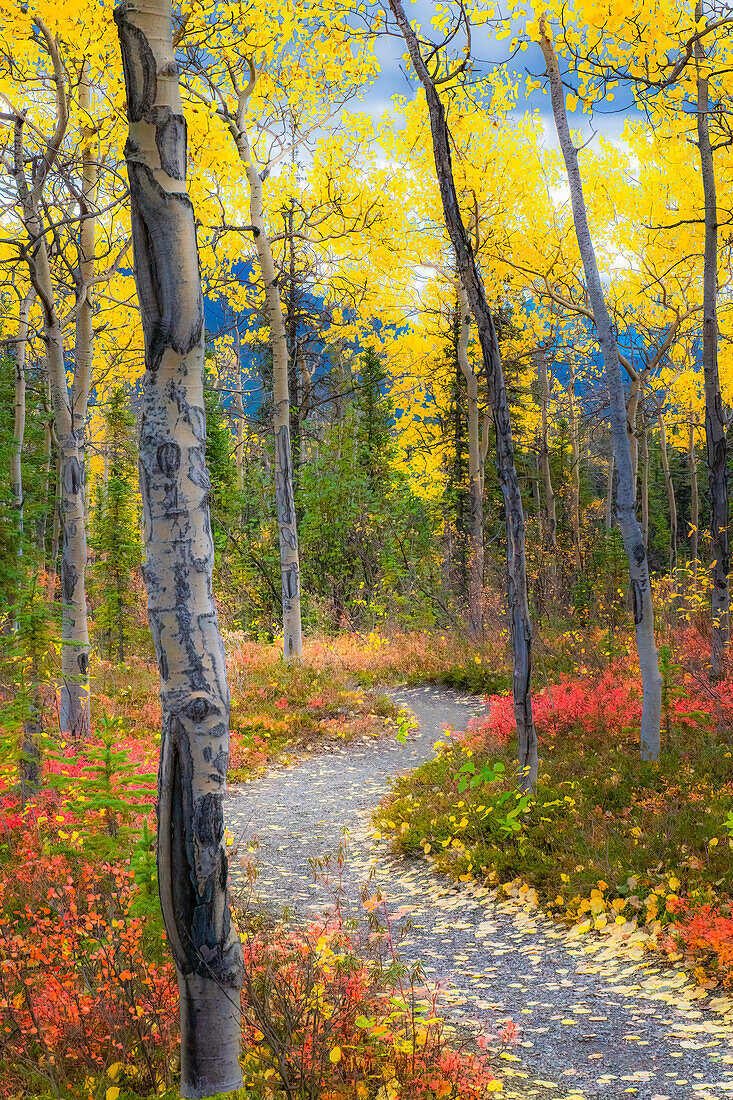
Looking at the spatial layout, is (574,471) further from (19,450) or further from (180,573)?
(180,573)

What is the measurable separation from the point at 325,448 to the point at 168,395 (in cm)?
1532

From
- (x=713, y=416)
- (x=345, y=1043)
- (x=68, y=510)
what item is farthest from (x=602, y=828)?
(x=68, y=510)

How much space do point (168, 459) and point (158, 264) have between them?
659 millimetres

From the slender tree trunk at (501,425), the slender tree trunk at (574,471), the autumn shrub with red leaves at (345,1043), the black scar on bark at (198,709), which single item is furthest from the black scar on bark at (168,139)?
the slender tree trunk at (574,471)

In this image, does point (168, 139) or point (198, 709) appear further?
point (168, 139)

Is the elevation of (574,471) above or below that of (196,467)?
above

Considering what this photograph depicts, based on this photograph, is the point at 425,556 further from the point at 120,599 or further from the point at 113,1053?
the point at 113,1053

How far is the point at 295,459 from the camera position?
62.6 feet

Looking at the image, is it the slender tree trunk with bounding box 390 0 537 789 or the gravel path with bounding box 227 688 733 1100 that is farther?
the slender tree trunk with bounding box 390 0 537 789

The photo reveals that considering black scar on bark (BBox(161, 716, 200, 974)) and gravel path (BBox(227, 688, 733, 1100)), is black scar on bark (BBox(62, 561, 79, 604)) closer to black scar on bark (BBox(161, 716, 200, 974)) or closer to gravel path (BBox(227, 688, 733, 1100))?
gravel path (BBox(227, 688, 733, 1100))

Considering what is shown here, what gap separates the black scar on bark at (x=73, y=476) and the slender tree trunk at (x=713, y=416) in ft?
22.4

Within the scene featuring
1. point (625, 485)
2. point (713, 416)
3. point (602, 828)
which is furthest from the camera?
point (713, 416)

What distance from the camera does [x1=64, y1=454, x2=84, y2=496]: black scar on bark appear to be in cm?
787

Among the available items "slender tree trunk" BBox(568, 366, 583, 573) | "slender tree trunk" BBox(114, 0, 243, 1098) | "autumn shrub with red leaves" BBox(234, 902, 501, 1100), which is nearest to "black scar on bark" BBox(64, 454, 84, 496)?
"autumn shrub with red leaves" BBox(234, 902, 501, 1100)
